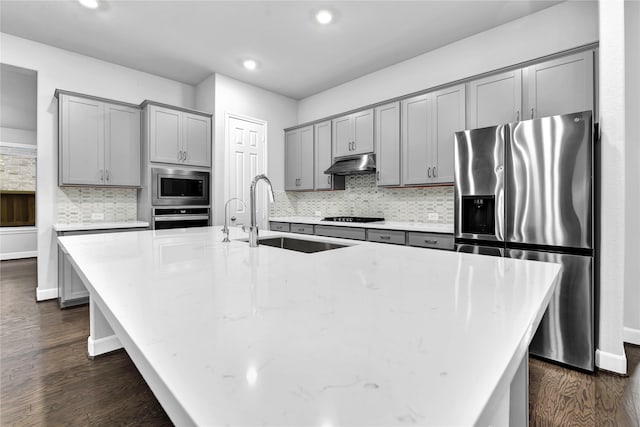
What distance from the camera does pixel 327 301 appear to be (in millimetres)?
798

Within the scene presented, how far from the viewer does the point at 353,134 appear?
416 centimetres

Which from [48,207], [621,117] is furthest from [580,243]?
[48,207]

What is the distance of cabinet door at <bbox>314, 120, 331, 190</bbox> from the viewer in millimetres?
4501

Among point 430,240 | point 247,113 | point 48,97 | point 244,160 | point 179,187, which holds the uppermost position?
point 247,113

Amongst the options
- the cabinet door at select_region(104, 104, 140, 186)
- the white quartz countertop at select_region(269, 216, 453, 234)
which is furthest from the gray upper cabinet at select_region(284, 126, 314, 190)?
the cabinet door at select_region(104, 104, 140, 186)

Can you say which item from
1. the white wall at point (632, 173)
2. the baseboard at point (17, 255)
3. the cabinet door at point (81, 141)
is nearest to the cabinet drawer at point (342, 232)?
the white wall at point (632, 173)

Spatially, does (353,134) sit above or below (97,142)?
above

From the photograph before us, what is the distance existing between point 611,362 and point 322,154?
11.9 feet

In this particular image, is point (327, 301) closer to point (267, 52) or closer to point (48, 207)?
point (267, 52)

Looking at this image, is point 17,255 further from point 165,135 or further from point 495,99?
point 495,99

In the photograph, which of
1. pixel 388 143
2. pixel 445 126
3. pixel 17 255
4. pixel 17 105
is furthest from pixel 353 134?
pixel 17 255

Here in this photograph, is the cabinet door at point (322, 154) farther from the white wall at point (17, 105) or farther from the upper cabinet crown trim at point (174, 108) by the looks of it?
the white wall at point (17, 105)

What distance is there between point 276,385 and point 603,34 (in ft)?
9.76

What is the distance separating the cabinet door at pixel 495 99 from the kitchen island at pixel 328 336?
2113mm
